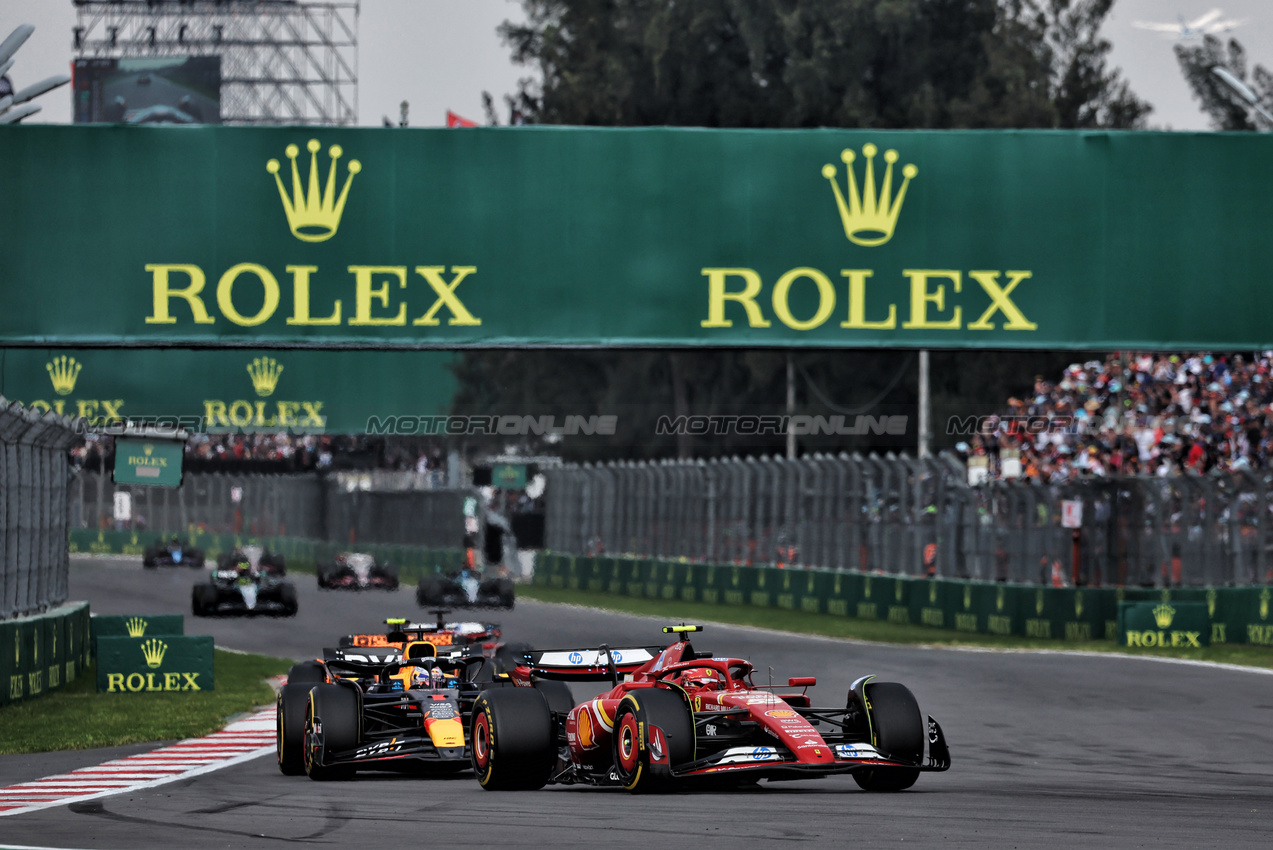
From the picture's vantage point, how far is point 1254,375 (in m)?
32.4

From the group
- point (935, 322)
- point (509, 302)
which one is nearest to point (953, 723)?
point (935, 322)

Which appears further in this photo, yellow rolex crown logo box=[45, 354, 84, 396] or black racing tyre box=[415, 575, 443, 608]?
yellow rolex crown logo box=[45, 354, 84, 396]

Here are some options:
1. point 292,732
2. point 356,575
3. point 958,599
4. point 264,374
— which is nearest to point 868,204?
point 292,732

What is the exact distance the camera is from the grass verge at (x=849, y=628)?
23156mm

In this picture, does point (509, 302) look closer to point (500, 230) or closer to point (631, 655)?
point (500, 230)

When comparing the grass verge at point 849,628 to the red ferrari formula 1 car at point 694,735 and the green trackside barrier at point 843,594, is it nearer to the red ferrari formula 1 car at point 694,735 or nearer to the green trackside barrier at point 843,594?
the green trackside barrier at point 843,594

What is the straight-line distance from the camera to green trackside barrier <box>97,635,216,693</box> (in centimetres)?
1853

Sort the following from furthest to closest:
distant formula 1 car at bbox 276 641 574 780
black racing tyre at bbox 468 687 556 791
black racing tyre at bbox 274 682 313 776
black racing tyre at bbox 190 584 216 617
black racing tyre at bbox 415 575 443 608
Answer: black racing tyre at bbox 415 575 443 608 < black racing tyre at bbox 190 584 216 617 < black racing tyre at bbox 274 682 313 776 < distant formula 1 car at bbox 276 641 574 780 < black racing tyre at bbox 468 687 556 791

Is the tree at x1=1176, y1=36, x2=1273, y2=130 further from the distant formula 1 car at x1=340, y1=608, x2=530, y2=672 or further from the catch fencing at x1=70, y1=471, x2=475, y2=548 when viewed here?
the distant formula 1 car at x1=340, y1=608, x2=530, y2=672

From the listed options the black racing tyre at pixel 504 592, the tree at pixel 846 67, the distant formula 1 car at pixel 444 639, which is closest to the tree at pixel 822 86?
the tree at pixel 846 67

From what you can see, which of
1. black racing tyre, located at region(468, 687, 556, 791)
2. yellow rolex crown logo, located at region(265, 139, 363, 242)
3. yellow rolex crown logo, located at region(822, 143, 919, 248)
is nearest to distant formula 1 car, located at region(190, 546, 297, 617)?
yellow rolex crown logo, located at region(265, 139, 363, 242)

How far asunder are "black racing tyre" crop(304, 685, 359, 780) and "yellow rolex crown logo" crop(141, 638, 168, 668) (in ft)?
24.0

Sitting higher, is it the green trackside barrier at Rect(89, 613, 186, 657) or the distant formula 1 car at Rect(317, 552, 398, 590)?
the green trackside barrier at Rect(89, 613, 186, 657)

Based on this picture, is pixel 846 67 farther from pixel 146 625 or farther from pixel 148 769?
pixel 148 769
